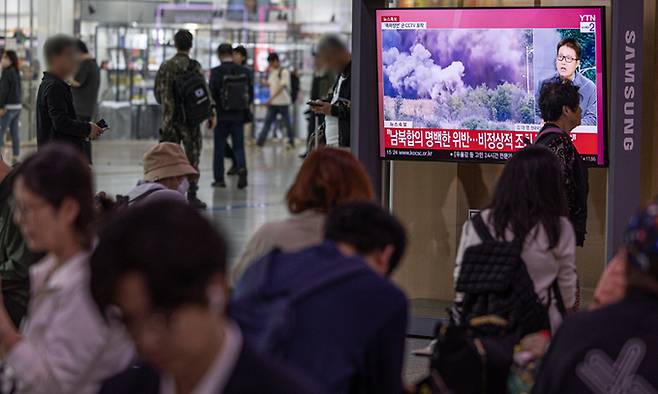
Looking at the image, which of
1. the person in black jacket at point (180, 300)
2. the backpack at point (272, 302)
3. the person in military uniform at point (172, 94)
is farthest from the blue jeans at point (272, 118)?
the person in black jacket at point (180, 300)

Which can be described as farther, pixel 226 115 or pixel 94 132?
pixel 226 115

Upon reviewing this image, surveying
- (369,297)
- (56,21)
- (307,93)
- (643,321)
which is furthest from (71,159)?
(307,93)

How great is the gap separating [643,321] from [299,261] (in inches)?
30.7

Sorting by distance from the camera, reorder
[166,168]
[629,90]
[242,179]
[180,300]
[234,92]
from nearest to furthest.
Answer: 1. [180,300]
2. [166,168]
3. [629,90]
4. [234,92]
5. [242,179]

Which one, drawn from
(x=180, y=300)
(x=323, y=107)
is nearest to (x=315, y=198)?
(x=180, y=300)

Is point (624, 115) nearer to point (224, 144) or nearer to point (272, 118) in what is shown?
point (224, 144)

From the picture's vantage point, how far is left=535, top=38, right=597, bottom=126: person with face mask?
22.8 ft

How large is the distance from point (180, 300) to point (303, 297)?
1.02 metres

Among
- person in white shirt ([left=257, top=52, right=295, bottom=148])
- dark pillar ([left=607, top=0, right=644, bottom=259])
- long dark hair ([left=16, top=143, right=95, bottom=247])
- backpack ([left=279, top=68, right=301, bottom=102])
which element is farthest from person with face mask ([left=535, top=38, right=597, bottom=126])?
backpack ([left=279, top=68, right=301, bottom=102])

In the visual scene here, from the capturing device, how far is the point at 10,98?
1847cm

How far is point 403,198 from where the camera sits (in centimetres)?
783

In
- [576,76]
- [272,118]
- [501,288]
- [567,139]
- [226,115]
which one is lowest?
[501,288]

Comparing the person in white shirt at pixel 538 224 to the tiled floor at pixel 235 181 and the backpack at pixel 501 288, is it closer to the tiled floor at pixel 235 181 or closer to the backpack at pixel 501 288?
the backpack at pixel 501 288

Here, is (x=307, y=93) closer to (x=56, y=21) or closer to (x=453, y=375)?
(x=56, y=21)
